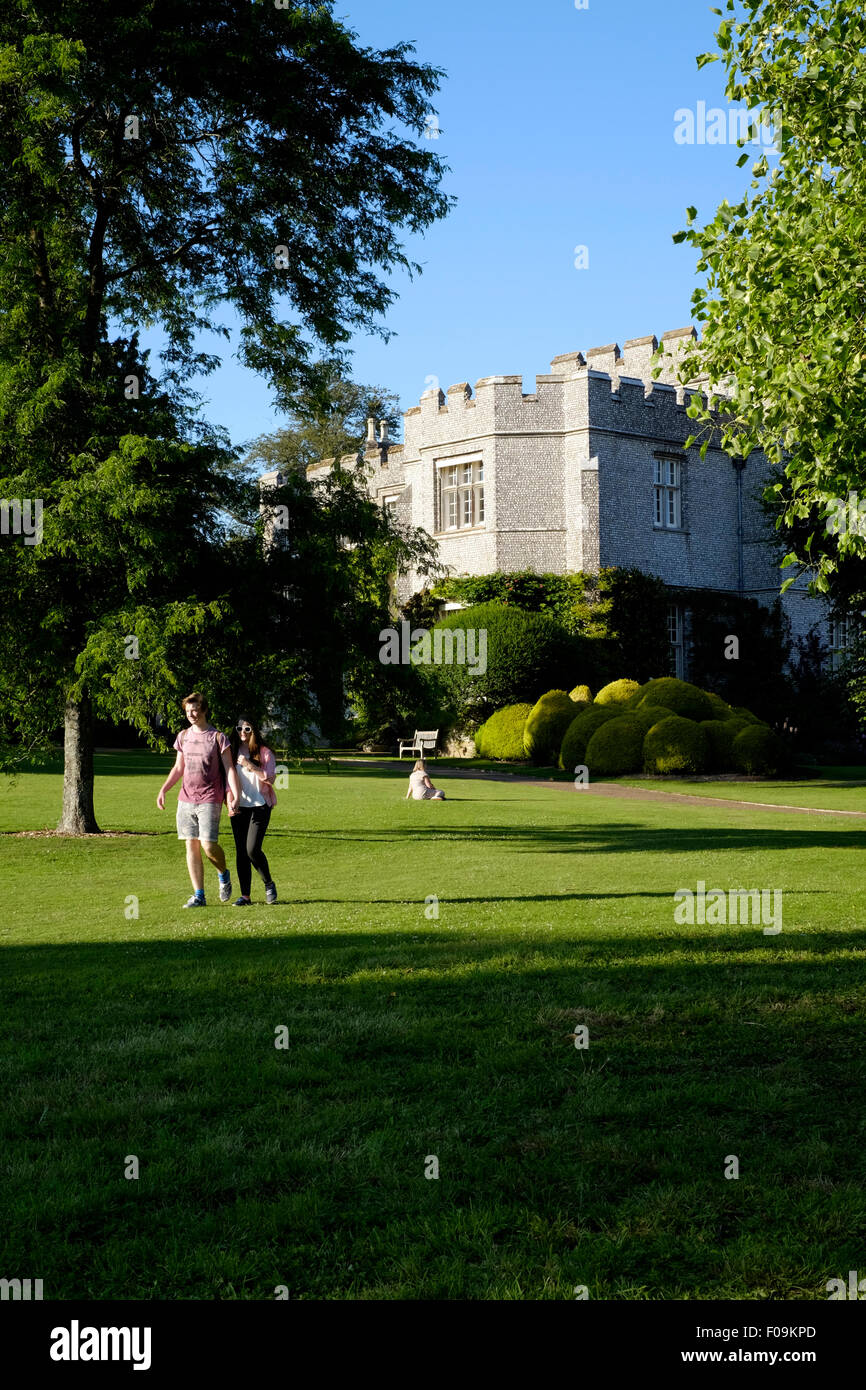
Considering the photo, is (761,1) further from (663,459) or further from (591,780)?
(663,459)

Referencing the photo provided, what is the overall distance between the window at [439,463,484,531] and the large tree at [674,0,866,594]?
2754cm

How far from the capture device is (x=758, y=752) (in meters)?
28.4

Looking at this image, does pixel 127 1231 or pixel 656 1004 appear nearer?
pixel 127 1231

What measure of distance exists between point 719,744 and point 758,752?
1147 millimetres

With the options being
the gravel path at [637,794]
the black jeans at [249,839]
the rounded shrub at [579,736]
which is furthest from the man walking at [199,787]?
the rounded shrub at [579,736]

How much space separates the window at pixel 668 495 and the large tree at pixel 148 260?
22.6 metres

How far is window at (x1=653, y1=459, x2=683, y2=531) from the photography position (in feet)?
127

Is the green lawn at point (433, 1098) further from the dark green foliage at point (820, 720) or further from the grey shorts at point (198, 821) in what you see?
the dark green foliage at point (820, 720)

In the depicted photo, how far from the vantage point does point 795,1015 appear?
656 centimetres

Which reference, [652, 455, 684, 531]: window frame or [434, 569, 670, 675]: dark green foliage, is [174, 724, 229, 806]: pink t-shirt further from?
[652, 455, 684, 531]: window frame

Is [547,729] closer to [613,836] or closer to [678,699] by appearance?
[678,699]

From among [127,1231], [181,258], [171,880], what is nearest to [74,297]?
[181,258]

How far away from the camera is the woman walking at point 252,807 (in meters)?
10.8
